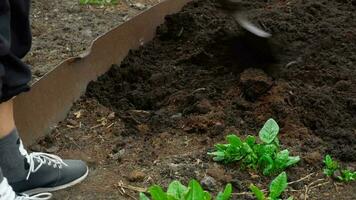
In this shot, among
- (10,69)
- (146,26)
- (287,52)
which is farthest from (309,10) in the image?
(10,69)

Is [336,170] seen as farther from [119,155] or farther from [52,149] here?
[52,149]

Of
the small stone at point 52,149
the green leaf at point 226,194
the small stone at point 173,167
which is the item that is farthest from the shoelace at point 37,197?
the green leaf at point 226,194

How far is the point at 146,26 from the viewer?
13.7 feet

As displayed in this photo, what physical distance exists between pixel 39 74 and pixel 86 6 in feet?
3.62

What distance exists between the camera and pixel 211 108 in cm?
330

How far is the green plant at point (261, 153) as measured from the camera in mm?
2768

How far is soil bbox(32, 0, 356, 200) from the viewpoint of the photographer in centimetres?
281

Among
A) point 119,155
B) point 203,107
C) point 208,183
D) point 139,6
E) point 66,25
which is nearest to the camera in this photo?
point 208,183

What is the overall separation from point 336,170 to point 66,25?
7.46ft

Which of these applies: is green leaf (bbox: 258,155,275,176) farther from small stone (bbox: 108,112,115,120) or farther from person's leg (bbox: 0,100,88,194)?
small stone (bbox: 108,112,115,120)

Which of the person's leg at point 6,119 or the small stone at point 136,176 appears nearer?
the person's leg at point 6,119

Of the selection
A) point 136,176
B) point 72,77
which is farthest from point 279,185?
point 72,77

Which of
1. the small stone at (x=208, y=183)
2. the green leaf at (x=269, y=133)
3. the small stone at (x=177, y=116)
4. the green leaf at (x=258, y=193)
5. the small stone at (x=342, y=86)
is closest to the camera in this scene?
the green leaf at (x=258, y=193)

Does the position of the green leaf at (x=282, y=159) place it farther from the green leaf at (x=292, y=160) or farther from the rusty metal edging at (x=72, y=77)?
the rusty metal edging at (x=72, y=77)
